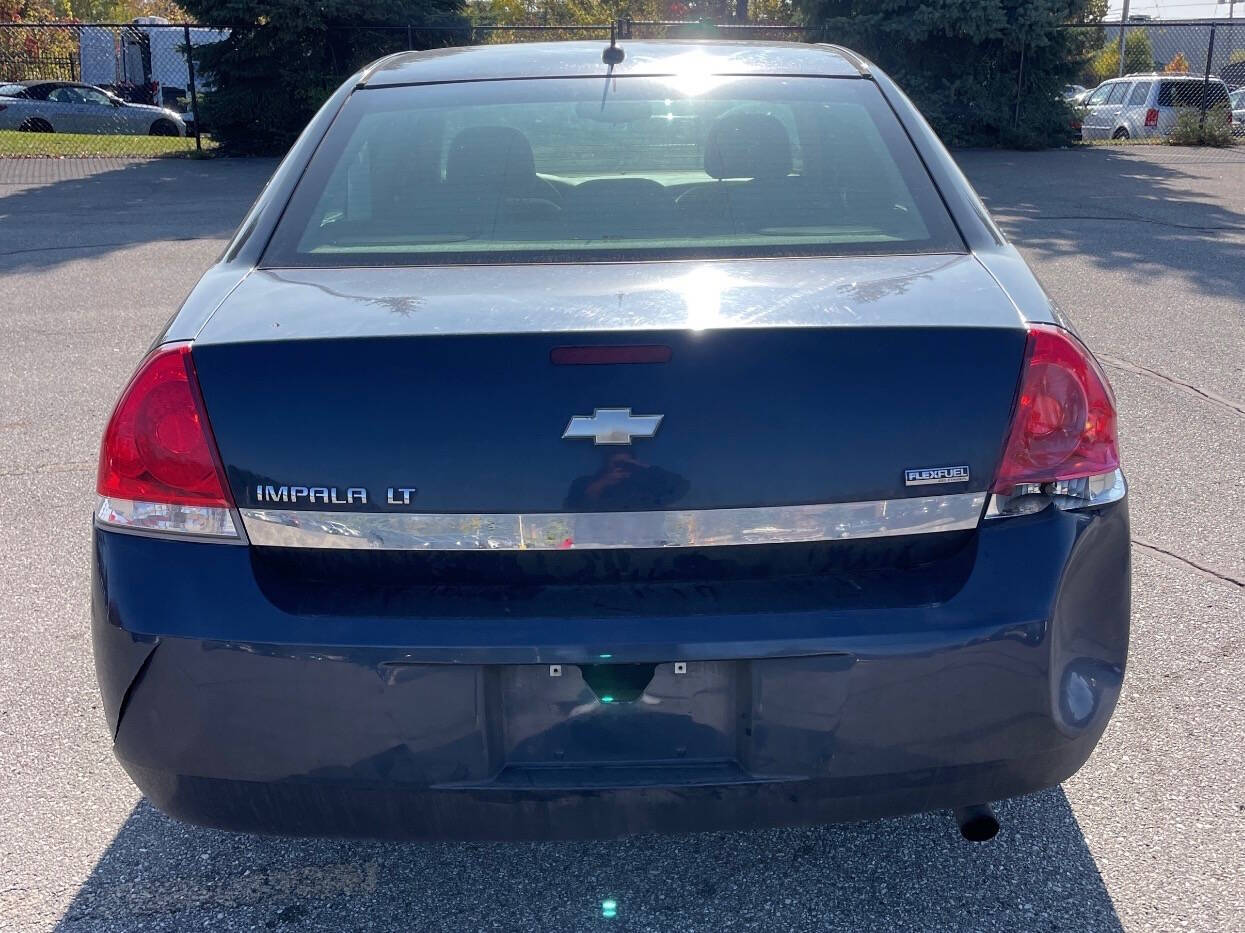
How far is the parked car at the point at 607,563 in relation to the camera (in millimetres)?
2035

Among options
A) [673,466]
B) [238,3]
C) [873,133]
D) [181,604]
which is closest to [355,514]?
[181,604]

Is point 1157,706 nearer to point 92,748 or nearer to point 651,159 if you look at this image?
point 651,159

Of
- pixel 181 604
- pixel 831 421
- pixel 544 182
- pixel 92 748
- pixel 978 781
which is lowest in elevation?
pixel 92 748

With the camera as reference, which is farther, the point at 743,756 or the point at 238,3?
the point at 238,3

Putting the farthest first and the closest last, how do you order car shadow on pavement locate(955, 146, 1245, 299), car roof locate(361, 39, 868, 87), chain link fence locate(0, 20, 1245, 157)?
chain link fence locate(0, 20, 1245, 157)
car shadow on pavement locate(955, 146, 1245, 299)
car roof locate(361, 39, 868, 87)

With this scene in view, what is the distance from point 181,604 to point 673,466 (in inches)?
33.9

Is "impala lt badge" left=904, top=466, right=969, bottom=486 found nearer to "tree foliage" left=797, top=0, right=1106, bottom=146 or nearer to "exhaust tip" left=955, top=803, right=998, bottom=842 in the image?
"exhaust tip" left=955, top=803, right=998, bottom=842

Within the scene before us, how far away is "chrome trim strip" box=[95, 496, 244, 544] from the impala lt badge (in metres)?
1.13

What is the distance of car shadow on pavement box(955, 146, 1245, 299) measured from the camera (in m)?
9.55

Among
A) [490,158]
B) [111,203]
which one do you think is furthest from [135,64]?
→ [490,158]

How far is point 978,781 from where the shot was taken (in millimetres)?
2164

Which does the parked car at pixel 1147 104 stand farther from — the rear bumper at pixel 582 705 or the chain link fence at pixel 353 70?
the rear bumper at pixel 582 705

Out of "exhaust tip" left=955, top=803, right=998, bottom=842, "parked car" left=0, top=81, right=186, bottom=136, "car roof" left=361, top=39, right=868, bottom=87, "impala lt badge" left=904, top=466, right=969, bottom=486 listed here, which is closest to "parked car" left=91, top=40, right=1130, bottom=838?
"impala lt badge" left=904, top=466, right=969, bottom=486

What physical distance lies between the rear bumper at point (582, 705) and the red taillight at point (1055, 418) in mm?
87
